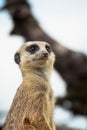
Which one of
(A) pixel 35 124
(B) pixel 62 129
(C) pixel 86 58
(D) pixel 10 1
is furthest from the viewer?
(D) pixel 10 1

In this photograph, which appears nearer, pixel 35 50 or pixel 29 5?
pixel 35 50

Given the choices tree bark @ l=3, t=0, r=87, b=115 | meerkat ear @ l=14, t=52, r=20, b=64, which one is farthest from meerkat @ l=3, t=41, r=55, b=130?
tree bark @ l=3, t=0, r=87, b=115

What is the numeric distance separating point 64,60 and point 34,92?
406 cm

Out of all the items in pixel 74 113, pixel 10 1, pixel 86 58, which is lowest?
pixel 74 113

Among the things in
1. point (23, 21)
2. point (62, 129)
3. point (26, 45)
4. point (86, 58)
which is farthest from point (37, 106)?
point (23, 21)

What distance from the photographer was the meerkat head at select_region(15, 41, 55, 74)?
25.8ft

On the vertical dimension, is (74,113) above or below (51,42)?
below

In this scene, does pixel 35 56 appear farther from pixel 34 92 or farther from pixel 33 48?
pixel 34 92

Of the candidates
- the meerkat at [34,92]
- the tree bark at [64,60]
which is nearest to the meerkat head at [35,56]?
the meerkat at [34,92]

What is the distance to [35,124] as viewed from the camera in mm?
7730

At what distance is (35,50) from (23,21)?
14.7 ft

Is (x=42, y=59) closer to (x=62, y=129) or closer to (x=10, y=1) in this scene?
(x=62, y=129)

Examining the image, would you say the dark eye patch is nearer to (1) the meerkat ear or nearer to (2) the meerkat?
(2) the meerkat

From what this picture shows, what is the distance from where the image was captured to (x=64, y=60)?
39.3 ft
